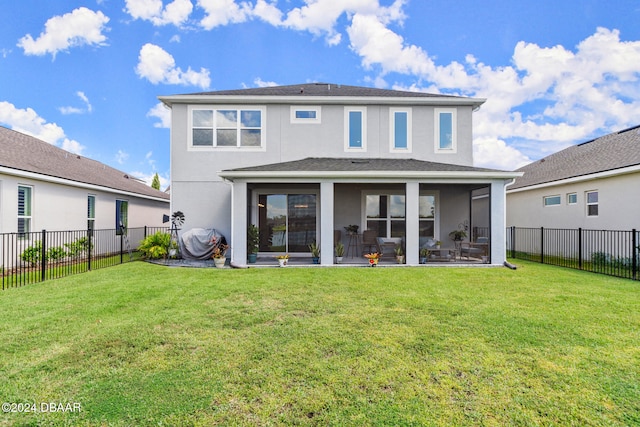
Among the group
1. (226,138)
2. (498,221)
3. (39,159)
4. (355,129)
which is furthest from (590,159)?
(39,159)

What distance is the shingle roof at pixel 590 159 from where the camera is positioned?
10454 millimetres

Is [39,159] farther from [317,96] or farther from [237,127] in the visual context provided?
[317,96]

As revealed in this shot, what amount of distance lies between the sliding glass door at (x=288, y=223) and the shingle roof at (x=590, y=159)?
1077cm

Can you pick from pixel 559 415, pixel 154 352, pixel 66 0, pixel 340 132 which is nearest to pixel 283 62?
pixel 340 132

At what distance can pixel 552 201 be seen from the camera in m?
13.1

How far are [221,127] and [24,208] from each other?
684 centimetres

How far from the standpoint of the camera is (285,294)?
19.7ft

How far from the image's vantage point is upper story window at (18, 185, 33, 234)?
9.04 meters

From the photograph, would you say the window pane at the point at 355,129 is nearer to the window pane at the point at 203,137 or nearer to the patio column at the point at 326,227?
the patio column at the point at 326,227

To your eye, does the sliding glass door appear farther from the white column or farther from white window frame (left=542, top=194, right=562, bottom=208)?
white window frame (left=542, top=194, right=562, bottom=208)

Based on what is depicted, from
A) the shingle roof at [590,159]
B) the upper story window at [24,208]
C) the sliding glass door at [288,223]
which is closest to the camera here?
the upper story window at [24,208]

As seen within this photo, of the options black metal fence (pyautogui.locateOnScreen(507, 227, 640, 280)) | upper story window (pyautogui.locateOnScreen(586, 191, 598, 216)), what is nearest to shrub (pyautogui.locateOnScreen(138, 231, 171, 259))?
black metal fence (pyautogui.locateOnScreen(507, 227, 640, 280))

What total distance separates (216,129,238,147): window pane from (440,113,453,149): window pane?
825cm

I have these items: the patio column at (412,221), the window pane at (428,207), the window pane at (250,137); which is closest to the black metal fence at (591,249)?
the window pane at (428,207)
